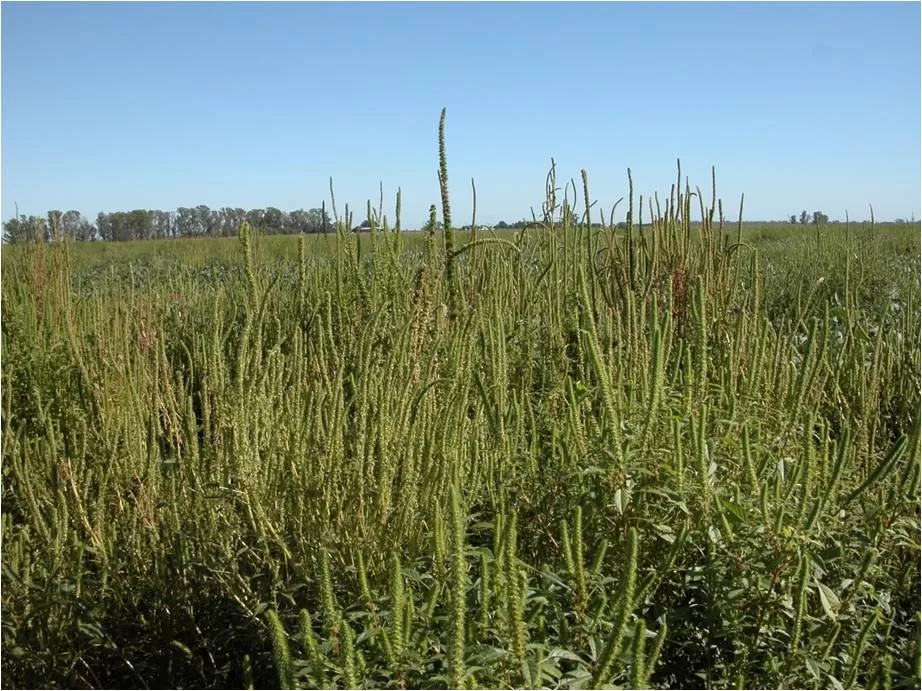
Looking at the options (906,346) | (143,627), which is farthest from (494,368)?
(906,346)

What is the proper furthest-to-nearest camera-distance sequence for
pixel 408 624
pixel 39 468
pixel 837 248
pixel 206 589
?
1. pixel 837 248
2. pixel 39 468
3. pixel 206 589
4. pixel 408 624

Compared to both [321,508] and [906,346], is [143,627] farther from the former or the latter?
[906,346]

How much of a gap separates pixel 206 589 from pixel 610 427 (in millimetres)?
1095

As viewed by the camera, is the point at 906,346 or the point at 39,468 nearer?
the point at 39,468

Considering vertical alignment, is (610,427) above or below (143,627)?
above

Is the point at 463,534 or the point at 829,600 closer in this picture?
the point at 463,534

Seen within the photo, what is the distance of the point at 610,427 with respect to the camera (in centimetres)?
170

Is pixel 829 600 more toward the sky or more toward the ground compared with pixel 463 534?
more toward the ground

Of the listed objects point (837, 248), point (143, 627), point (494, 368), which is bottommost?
point (143, 627)

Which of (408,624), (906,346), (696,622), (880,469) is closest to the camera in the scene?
(408,624)

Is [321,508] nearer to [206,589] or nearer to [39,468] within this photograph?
[206,589]

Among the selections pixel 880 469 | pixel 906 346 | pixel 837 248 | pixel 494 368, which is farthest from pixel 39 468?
pixel 837 248

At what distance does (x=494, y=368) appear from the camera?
6.44 feet

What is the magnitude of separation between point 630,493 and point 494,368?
1.56 feet
